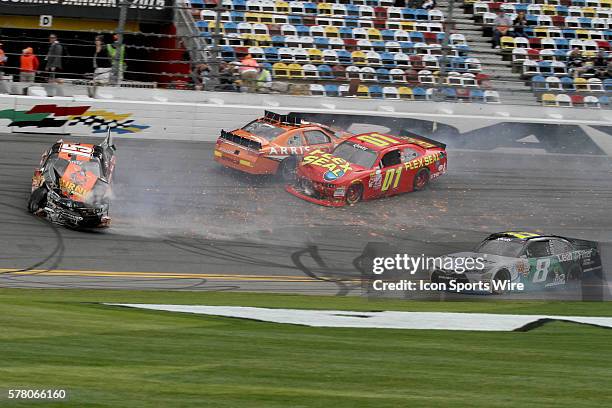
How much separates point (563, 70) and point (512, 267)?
9691mm

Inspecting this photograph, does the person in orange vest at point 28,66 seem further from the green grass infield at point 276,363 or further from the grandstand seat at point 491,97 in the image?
the green grass infield at point 276,363

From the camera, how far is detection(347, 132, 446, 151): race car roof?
17.7 metres

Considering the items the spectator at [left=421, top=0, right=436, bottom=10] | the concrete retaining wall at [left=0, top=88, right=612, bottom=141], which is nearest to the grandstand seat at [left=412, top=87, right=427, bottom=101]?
the concrete retaining wall at [left=0, top=88, right=612, bottom=141]

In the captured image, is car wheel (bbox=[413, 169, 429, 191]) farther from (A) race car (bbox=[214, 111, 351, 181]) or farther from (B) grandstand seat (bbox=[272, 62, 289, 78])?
(B) grandstand seat (bbox=[272, 62, 289, 78])

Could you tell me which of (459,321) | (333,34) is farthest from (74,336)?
(333,34)

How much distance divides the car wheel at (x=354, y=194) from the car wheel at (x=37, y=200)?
16.9 ft

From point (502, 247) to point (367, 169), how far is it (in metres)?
3.70

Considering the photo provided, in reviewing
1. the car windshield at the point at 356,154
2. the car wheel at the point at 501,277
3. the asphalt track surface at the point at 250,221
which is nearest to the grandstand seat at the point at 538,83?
the asphalt track surface at the point at 250,221

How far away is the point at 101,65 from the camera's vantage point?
19.7 meters

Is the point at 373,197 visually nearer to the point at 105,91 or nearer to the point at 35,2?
the point at 105,91

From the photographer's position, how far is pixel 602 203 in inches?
710

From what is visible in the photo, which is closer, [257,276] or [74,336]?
[74,336]

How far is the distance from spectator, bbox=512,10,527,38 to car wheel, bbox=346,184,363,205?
25.5ft

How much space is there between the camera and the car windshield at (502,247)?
1392cm
